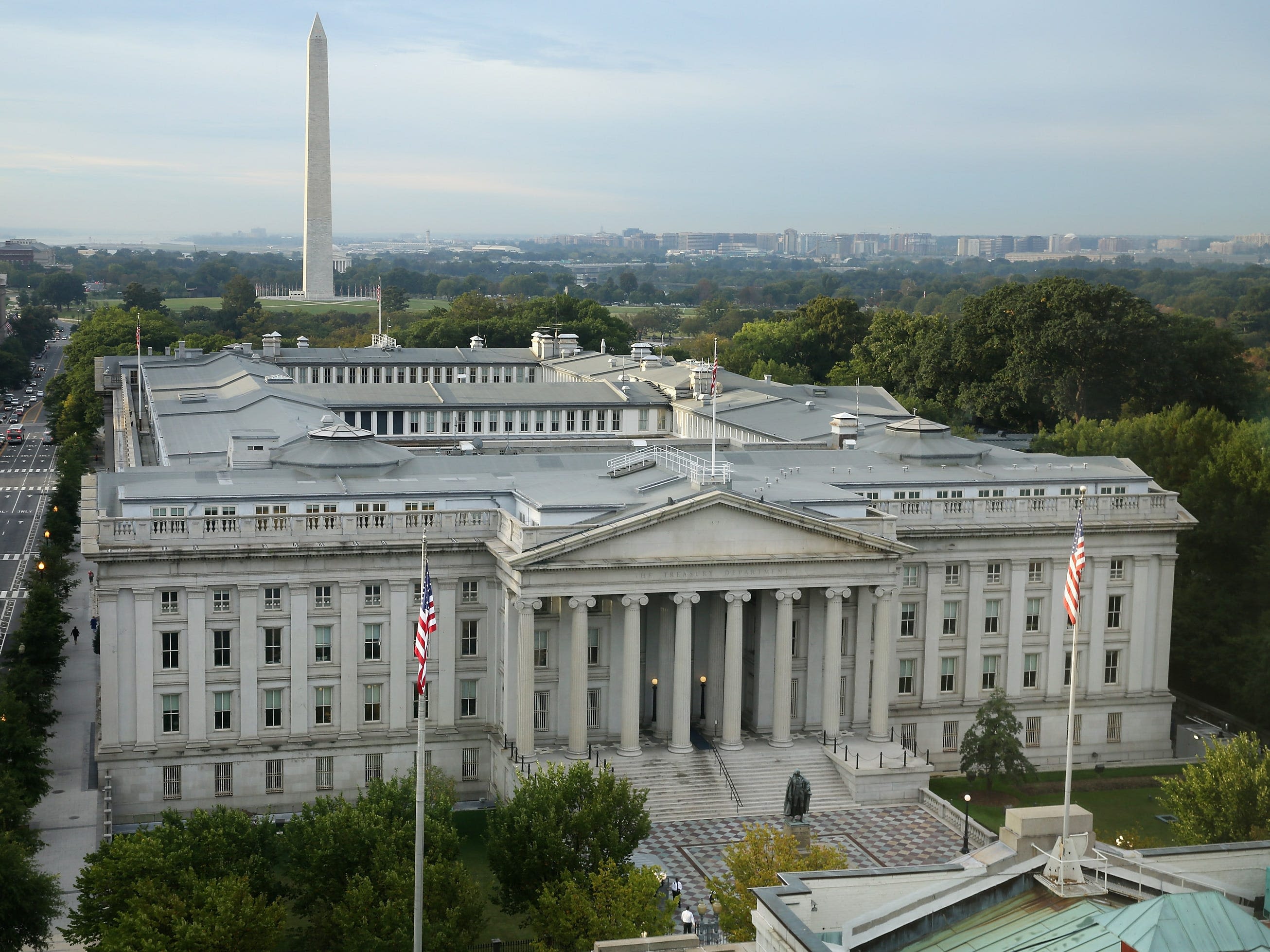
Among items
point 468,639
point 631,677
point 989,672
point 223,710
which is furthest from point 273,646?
point 989,672

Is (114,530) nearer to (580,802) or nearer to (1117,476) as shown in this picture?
(580,802)

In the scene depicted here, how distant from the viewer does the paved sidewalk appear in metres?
63.2

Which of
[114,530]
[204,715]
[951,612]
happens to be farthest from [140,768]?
[951,612]

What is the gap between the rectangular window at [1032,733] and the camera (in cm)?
8288

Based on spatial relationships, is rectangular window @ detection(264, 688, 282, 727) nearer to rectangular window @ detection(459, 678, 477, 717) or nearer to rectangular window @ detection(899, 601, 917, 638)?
rectangular window @ detection(459, 678, 477, 717)

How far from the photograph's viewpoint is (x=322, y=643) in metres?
73.4

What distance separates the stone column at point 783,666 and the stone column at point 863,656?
3687 millimetres

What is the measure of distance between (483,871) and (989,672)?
31.2 meters

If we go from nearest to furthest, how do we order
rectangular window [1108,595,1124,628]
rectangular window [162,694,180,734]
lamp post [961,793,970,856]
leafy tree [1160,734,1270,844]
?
leafy tree [1160,734,1270,844], lamp post [961,793,970,856], rectangular window [162,694,180,734], rectangular window [1108,595,1124,628]

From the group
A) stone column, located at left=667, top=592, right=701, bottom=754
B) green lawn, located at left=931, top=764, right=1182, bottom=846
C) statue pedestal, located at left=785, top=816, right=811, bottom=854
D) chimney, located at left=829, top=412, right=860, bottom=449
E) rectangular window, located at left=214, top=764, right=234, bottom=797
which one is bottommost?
green lawn, located at left=931, top=764, right=1182, bottom=846

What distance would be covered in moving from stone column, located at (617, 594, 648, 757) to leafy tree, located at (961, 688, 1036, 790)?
16630 mm

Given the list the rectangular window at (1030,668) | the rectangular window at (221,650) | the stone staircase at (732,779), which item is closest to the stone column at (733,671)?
the stone staircase at (732,779)

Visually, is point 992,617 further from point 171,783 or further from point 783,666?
point 171,783

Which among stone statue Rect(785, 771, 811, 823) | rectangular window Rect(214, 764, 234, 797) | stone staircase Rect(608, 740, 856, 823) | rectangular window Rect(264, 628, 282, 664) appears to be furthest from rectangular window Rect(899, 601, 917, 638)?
rectangular window Rect(214, 764, 234, 797)
